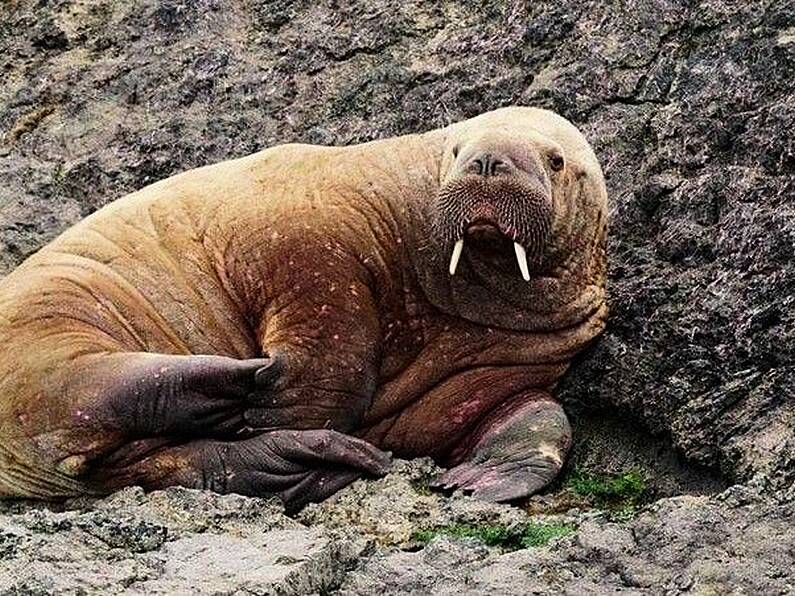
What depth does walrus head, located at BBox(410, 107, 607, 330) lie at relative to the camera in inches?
254

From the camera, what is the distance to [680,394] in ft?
21.3

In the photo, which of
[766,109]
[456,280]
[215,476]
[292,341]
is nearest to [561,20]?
[766,109]

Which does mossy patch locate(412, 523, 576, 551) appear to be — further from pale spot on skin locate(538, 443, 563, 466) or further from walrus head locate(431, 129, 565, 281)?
walrus head locate(431, 129, 565, 281)

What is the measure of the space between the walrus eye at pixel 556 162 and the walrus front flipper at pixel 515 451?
0.94 meters

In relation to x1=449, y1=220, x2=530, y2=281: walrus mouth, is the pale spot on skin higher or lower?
lower

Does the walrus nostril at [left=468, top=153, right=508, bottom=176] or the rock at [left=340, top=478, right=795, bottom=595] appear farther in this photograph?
the walrus nostril at [left=468, top=153, right=508, bottom=176]

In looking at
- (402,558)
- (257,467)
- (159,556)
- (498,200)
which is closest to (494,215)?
(498,200)

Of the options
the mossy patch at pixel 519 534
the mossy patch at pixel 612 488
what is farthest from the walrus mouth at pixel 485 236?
the mossy patch at pixel 519 534

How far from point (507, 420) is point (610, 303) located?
74 centimetres

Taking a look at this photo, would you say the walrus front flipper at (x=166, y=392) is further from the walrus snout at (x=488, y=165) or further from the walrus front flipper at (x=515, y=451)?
the walrus snout at (x=488, y=165)

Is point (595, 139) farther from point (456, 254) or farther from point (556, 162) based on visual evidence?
point (456, 254)

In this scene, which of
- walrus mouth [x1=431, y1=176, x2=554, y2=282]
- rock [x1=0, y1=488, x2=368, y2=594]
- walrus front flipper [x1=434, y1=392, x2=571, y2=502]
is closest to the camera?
rock [x1=0, y1=488, x2=368, y2=594]

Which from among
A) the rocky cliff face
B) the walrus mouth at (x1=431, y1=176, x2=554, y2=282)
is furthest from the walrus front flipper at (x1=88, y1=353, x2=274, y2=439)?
the walrus mouth at (x1=431, y1=176, x2=554, y2=282)

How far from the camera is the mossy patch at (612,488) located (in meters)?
6.24
